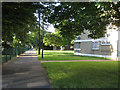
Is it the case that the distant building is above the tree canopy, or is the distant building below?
below

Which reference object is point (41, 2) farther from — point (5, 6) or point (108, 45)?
point (108, 45)

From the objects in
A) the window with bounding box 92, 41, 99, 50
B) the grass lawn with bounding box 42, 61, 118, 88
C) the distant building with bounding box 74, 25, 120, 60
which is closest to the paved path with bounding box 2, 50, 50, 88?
the grass lawn with bounding box 42, 61, 118, 88

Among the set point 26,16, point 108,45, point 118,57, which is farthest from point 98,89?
point 108,45

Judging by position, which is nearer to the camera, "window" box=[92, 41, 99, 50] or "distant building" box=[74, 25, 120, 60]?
"distant building" box=[74, 25, 120, 60]

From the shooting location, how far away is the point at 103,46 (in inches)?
907

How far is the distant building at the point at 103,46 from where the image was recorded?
818 inches

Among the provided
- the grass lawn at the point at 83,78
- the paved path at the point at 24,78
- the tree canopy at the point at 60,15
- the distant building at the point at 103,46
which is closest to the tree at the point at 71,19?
the tree canopy at the point at 60,15

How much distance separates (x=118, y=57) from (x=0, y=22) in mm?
17803

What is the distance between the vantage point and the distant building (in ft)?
68.1

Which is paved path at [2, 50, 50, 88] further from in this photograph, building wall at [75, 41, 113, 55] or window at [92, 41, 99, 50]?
window at [92, 41, 99, 50]

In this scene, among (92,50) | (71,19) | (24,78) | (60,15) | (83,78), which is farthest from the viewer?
(92,50)

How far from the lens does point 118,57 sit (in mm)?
20250

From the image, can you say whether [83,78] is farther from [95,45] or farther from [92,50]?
[92,50]

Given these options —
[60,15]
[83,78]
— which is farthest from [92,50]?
[83,78]
